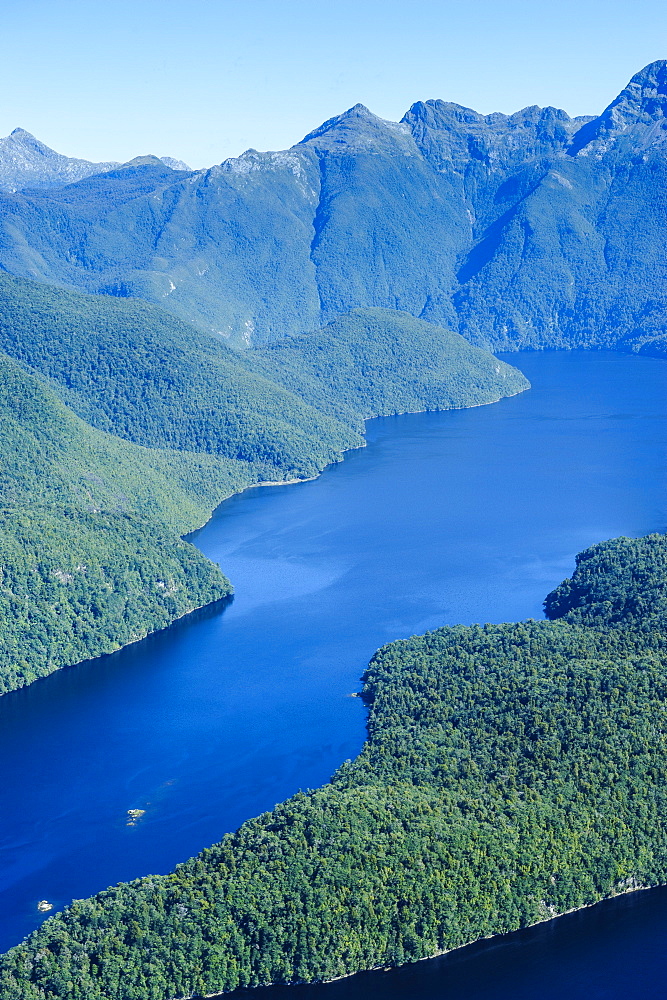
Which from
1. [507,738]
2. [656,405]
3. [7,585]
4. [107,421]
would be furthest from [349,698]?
[656,405]

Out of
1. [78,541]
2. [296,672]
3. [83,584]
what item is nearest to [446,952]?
[296,672]

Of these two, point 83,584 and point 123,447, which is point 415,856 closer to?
point 83,584

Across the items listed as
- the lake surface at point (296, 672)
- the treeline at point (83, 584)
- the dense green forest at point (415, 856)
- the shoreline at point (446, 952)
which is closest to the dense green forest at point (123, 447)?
the treeline at point (83, 584)

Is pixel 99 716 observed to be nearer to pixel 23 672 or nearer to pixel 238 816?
pixel 23 672

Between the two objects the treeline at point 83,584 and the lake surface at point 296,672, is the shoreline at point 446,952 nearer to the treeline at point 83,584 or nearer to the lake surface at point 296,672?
the lake surface at point 296,672

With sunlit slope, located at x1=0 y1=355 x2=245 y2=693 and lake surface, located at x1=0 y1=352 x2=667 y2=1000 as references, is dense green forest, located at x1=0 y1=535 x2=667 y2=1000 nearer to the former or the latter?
lake surface, located at x1=0 y1=352 x2=667 y2=1000
